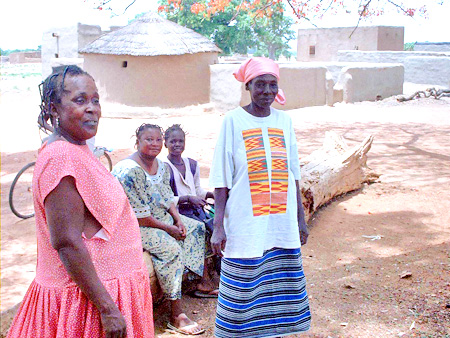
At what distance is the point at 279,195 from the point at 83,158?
1209mm

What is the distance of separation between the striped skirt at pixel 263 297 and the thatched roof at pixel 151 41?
1092cm

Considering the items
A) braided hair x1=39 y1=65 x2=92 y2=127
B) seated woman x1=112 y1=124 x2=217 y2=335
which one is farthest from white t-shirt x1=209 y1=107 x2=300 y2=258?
braided hair x1=39 y1=65 x2=92 y2=127

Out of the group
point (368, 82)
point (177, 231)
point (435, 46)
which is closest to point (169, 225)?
point (177, 231)

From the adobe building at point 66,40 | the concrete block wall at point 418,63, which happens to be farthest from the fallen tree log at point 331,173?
the adobe building at point 66,40

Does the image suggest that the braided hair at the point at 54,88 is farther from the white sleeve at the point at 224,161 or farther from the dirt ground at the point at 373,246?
the dirt ground at the point at 373,246

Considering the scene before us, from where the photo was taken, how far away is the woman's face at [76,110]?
1.64 metres

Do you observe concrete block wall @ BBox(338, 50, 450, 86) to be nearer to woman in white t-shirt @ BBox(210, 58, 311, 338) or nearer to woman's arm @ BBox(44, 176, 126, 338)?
woman in white t-shirt @ BBox(210, 58, 311, 338)

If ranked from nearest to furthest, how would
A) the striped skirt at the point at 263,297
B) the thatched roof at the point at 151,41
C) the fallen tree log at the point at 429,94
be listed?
the striped skirt at the point at 263,297 → the thatched roof at the point at 151,41 → the fallen tree log at the point at 429,94

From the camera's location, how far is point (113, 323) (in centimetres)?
159

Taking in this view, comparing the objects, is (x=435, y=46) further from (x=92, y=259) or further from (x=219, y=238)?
(x=92, y=259)

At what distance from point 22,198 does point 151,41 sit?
7.96 metres

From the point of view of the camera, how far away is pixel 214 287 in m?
3.69

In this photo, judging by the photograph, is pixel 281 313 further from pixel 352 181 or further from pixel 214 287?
pixel 352 181

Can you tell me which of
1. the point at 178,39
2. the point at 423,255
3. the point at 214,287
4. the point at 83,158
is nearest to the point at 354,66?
the point at 178,39
